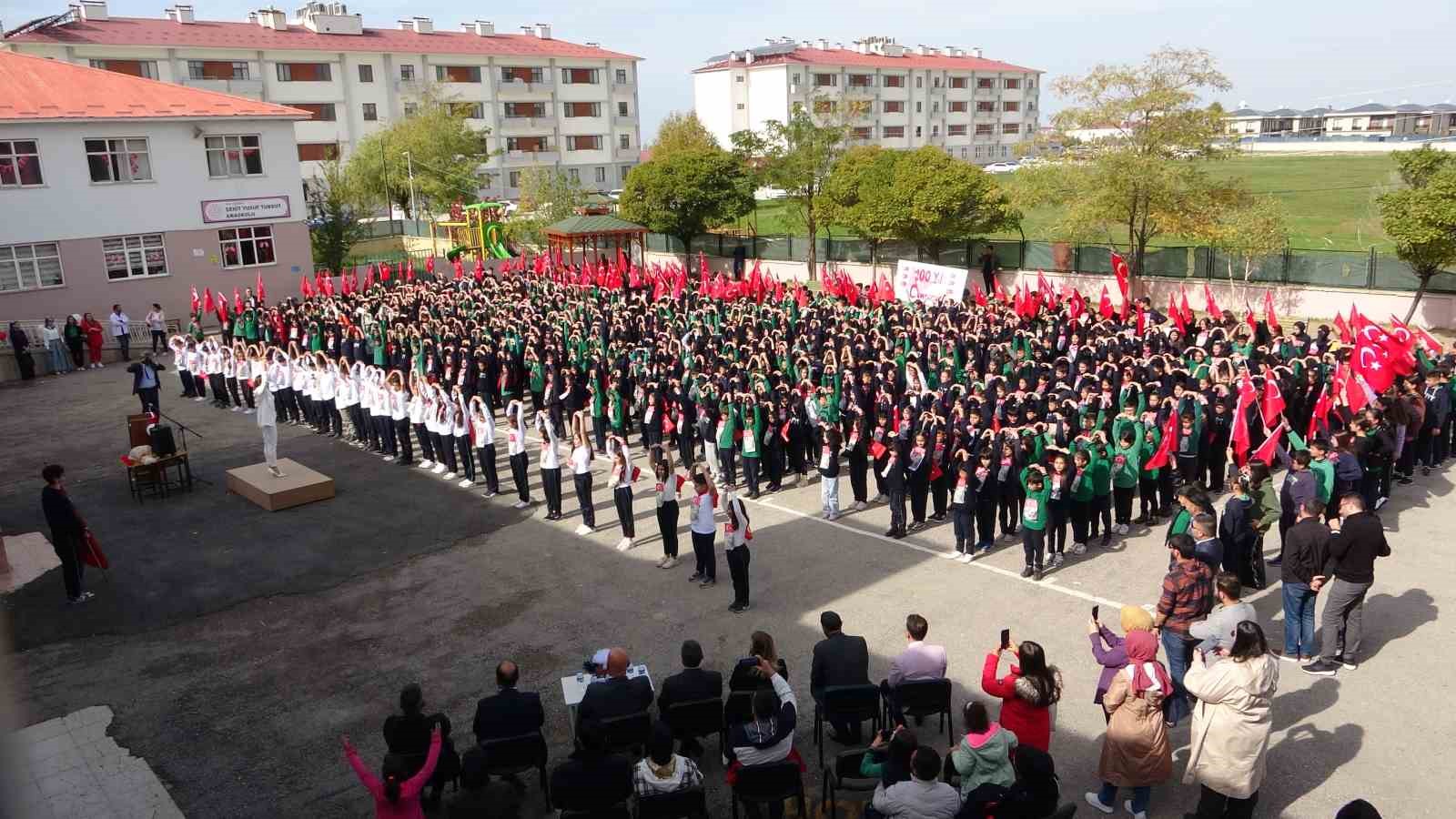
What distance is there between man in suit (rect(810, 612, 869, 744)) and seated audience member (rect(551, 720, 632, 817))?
1.82 meters

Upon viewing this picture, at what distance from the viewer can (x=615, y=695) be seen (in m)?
6.76

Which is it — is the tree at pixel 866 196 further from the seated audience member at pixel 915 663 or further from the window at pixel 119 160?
the seated audience member at pixel 915 663

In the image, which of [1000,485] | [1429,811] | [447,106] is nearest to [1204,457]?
[1000,485]

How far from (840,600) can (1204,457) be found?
5.71 meters

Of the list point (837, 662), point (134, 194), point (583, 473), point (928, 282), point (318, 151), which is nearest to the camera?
point (837, 662)

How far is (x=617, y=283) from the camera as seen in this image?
87.9 feet

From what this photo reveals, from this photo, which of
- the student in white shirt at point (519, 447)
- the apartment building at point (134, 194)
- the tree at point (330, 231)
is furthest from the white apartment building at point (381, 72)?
the student in white shirt at point (519, 447)

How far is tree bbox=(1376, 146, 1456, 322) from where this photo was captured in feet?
60.4

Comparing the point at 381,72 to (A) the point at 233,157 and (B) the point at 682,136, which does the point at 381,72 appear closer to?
(B) the point at 682,136

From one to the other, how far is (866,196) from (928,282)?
739 centimetres

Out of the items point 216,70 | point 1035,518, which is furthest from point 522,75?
point 1035,518

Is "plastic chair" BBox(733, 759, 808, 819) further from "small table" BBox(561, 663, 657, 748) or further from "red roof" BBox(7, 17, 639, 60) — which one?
"red roof" BBox(7, 17, 639, 60)

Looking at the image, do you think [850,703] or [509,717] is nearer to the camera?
[509,717]

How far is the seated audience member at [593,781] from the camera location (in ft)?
18.6
